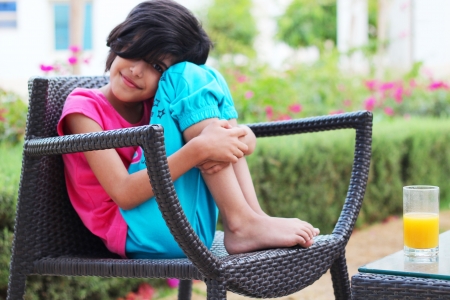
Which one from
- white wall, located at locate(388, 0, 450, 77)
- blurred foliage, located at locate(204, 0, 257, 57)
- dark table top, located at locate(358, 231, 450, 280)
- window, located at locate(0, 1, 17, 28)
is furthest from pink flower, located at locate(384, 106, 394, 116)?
blurred foliage, located at locate(204, 0, 257, 57)

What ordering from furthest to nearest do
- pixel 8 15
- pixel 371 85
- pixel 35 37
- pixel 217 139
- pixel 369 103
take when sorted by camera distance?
1. pixel 8 15
2. pixel 35 37
3. pixel 371 85
4. pixel 369 103
5. pixel 217 139

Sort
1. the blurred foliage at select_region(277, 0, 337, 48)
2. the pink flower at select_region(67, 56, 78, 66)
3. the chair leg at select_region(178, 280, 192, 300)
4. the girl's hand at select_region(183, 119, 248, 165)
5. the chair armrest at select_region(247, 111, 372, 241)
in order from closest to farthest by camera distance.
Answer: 1. the girl's hand at select_region(183, 119, 248, 165)
2. the chair armrest at select_region(247, 111, 372, 241)
3. the chair leg at select_region(178, 280, 192, 300)
4. the pink flower at select_region(67, 56, 78, 66)
5. the blurred foliage at select_region(277, 0, 337, 48)

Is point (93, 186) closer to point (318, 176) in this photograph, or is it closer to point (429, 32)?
point (318, 176)

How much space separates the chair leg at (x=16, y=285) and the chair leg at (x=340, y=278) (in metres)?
0.81

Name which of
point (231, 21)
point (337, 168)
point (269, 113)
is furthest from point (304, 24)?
point (337, 168)

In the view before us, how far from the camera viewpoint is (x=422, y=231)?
1459 millimetres

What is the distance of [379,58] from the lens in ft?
27.5

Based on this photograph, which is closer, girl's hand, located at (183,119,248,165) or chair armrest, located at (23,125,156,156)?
chair armrest, located at (23,125,156,156)

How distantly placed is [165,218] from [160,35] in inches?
20.4

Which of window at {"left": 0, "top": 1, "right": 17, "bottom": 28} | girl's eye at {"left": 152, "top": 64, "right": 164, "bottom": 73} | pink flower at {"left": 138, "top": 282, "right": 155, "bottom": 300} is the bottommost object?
pink flower at {"left": 138, "top": 282, "right": 155, "bottom": 300}

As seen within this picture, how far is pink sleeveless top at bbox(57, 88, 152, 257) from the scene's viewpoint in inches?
67.6

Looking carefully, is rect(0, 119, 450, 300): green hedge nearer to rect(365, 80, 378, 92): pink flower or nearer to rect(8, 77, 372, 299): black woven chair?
rect(8, 77, 372, 299): black woven chair

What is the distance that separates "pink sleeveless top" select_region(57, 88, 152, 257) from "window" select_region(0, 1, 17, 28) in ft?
45.1

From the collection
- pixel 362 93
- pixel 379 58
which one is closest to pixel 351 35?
pixel 379 58
